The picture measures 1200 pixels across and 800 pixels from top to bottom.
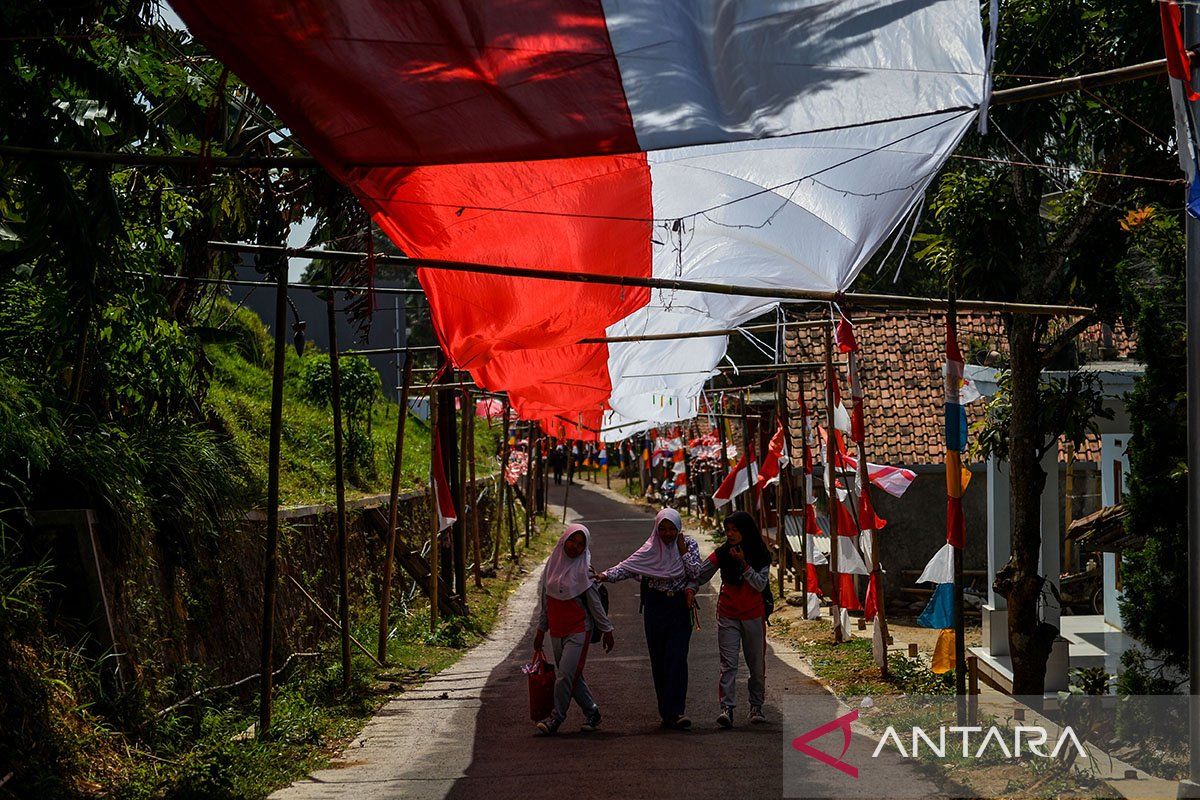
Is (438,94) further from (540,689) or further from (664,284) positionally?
(540,689)

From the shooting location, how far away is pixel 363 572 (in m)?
16.1

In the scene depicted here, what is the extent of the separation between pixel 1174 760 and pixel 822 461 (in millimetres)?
11192

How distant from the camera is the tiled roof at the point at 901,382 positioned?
18.5 m

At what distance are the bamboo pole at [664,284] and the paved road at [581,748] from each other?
3.08 meters

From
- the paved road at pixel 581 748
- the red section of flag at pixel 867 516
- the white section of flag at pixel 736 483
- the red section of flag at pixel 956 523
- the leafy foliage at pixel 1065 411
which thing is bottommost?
the paved road at pixel 581 748

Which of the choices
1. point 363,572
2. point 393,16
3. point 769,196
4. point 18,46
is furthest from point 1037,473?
point 363,572

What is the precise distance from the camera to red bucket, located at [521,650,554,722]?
10117 millimetres

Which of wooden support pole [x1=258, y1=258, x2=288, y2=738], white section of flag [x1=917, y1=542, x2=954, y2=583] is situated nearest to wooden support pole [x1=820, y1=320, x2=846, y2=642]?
white section of flag [x1=917, y1=542, x2=954, y2=583]

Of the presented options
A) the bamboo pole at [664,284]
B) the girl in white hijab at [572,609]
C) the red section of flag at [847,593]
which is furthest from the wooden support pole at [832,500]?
the bamboo pole at [664,284]

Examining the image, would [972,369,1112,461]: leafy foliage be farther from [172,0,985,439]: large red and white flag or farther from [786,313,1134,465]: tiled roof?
[786,313,1134,465]: tiled roof

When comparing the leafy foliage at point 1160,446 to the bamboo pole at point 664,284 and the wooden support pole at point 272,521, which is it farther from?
the wooden support pole at point 272,521

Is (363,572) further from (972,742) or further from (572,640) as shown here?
(972,742)

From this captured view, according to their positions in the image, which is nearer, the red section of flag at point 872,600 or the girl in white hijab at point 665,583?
the girl in white hijab at point 665,583

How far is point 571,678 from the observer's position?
10.3 metres
